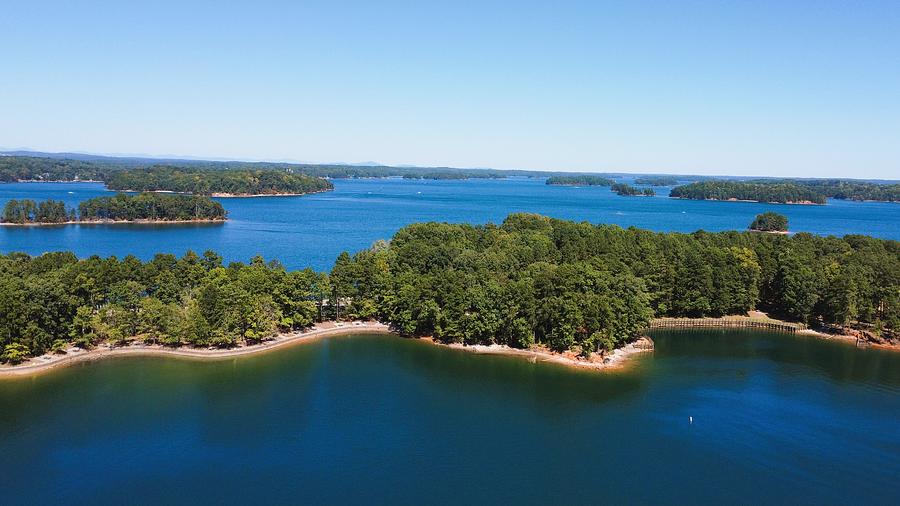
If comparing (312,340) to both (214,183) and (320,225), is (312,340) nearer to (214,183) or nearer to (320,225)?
(320,225)

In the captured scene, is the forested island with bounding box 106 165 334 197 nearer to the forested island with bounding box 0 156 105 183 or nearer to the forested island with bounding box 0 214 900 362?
the forested island with bounding box 0 156 105 183

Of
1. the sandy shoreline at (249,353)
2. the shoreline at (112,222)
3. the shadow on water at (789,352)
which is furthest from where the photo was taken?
the shoreline at (112,222)

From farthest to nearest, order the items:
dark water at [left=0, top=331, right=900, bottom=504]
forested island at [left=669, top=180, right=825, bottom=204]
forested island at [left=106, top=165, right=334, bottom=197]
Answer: forested island at [left=669, top=180, right=825, bottom=204]
forested island at [left=106, top=165, right=334, bottom=197]
dark water at [left=0, top=331, right=900, bottom=504]

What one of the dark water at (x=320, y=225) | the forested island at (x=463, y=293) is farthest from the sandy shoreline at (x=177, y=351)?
the dark water at (x=320, y=225)

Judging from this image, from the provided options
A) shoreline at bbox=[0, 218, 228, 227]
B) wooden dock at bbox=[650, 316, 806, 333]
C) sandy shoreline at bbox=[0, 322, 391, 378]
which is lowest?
sandy shoreline at bbox=[0, 322, 391, 378]

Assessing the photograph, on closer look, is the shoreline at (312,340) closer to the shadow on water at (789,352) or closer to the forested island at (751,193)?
the shadow on water at (789,352)

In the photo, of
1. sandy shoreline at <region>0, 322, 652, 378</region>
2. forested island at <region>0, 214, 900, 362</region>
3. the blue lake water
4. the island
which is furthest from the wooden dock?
the island

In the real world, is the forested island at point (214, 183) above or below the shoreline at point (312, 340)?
above
